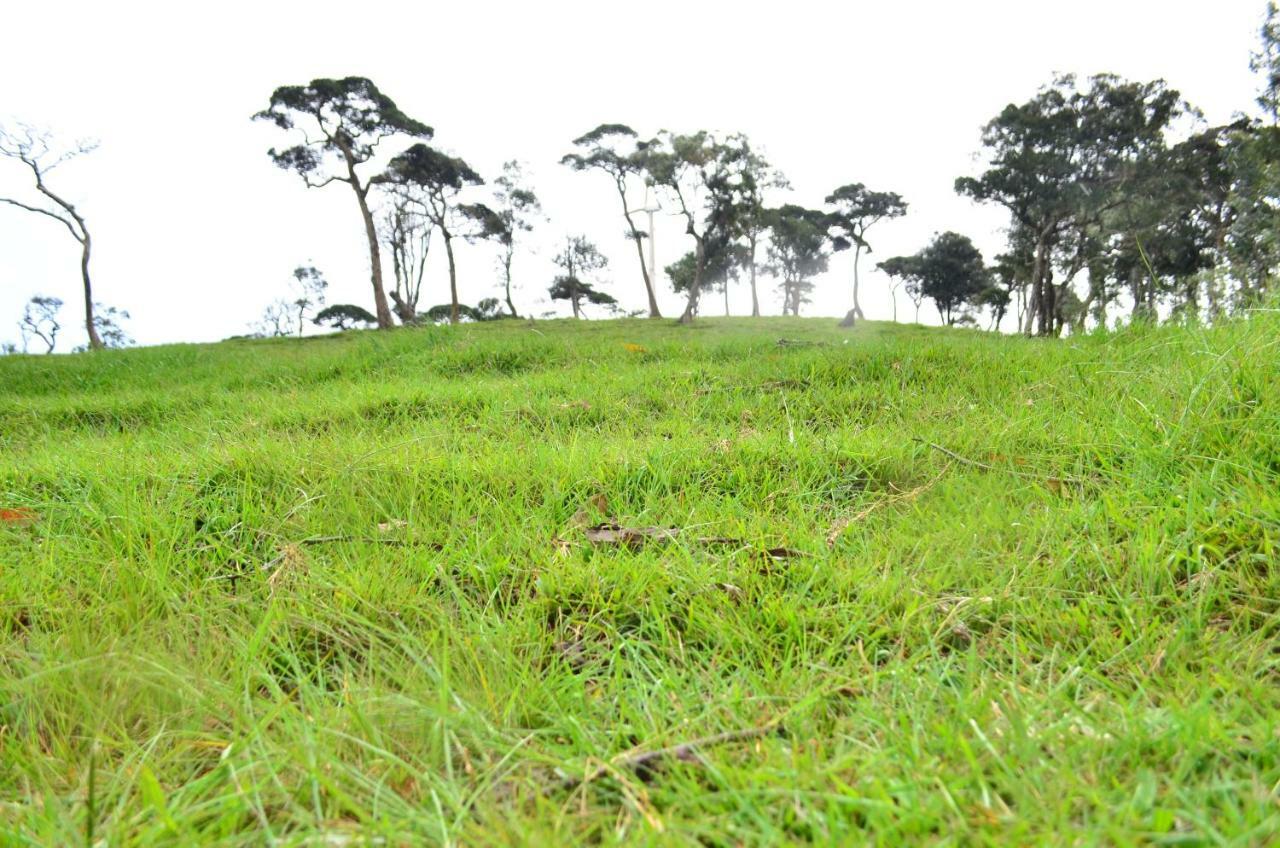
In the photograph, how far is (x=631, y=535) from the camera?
7.07ft

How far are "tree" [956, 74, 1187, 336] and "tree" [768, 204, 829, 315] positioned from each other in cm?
1122

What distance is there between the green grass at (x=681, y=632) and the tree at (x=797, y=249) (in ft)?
111

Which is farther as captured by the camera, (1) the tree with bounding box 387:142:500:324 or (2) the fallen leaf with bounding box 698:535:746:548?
(1) the tree with bounding box 387:142:500:324

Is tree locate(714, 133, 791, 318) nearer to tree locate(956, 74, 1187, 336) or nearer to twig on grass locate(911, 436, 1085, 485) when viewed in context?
tree locate(956, 74, 1187, 336)

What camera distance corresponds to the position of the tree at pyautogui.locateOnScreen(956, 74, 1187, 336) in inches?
952

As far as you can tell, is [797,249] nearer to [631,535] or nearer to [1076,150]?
[1076,150]

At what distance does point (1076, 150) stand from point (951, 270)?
15396 millimetres

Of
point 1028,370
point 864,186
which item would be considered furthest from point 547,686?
point 864,186

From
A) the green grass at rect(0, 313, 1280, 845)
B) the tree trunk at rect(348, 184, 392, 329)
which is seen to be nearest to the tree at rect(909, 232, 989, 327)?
the tree trunk at rect(348, 184, 392, 329)

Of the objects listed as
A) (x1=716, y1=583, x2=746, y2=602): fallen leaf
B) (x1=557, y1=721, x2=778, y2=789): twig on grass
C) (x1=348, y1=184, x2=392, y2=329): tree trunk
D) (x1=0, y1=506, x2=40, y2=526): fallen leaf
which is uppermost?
(x1=348, y1=184, x2=392, y2=329): tree trunk

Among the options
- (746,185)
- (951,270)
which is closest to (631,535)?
(746,185)

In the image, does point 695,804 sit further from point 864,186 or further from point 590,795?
point 864,186

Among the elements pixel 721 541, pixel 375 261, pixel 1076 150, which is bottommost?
pixel 721 541

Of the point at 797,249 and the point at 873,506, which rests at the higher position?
the point at 797,249
